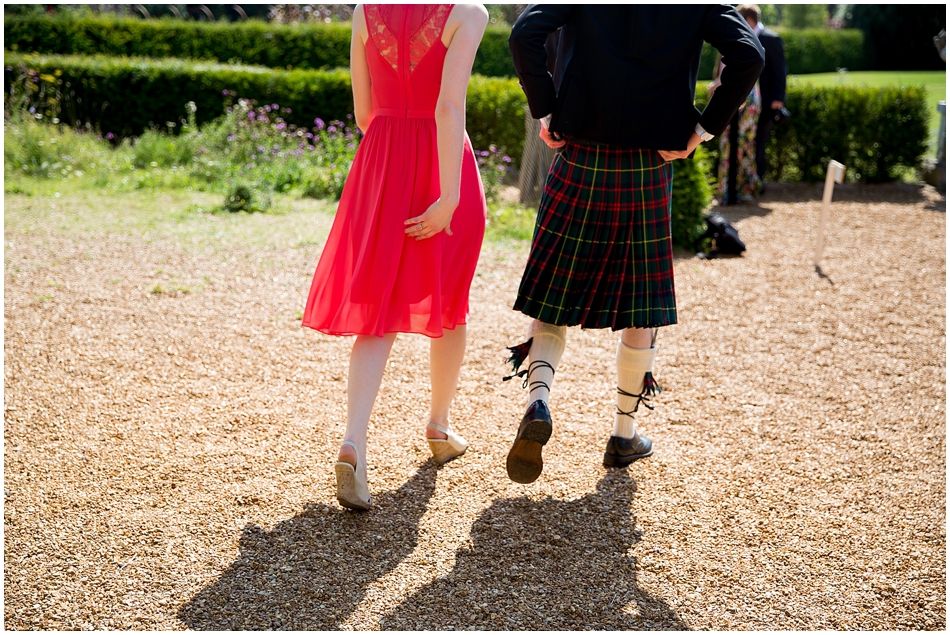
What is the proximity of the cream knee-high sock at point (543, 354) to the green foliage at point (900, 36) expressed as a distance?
23.2 m

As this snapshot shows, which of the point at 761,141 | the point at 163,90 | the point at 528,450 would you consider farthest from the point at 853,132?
the point at 528,450

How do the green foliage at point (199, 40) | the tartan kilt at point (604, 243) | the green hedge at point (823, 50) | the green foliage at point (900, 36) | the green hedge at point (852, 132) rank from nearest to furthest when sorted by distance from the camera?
1. the tartan kilt at point (604, 243)
2. the green hedge at point (852, 132)
3. the green foliage at point (199, 40)
4. the green foliage at point (900, 36)
5. the green hedge at point (823, 50)

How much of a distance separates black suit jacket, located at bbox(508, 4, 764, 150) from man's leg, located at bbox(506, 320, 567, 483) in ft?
2.08

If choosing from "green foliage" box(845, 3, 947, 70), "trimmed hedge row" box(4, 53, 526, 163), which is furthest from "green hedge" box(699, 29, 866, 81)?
"trimmed hedge row" box(4, 53, 526, 163)

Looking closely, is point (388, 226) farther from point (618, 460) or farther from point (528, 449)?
point (618, 460)

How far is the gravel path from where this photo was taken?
6.72ft

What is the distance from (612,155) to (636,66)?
0.87 feet

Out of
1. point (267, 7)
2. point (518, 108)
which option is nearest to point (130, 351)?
point (518, 108)

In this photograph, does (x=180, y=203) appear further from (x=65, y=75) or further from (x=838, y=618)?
(x=838, y=618)

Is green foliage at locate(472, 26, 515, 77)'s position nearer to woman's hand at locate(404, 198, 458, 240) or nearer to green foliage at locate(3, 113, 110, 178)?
green foliage at locate(3, 113, 110, 178)

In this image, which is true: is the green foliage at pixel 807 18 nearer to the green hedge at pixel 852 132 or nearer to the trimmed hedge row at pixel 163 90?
the green hedge at pixel 852 132

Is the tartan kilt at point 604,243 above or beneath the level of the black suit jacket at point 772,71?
beneath

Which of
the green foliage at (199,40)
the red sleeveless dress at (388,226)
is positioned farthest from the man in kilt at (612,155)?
the green foliage at (199,40)

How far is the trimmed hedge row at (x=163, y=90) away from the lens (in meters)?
8.71
